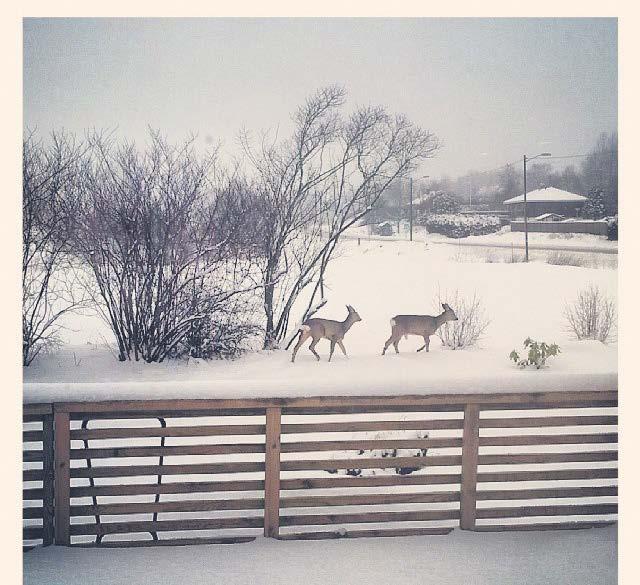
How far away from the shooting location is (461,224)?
11.8 feet

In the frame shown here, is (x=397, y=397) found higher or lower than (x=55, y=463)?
higher

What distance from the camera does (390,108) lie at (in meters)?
3.50

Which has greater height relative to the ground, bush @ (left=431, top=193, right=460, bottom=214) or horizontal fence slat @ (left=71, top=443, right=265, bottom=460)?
bush @ (left=431, top=193, right=460, bottom=214)

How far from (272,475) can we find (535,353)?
160 centimetres

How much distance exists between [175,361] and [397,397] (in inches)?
48.3

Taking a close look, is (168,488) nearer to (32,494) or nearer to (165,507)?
(165,507)

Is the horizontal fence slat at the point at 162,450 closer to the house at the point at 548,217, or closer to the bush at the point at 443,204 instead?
the bush at the point at 443,204

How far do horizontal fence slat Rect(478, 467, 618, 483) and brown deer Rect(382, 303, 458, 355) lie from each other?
0.76m

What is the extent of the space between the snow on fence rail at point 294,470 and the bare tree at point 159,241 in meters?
0.55

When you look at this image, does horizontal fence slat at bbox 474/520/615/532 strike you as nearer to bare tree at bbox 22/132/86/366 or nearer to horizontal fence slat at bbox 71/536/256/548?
horizontal fence slat at bbox 71/536/256/548

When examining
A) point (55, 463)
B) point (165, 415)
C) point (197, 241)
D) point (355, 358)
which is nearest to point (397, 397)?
point (355, 358)

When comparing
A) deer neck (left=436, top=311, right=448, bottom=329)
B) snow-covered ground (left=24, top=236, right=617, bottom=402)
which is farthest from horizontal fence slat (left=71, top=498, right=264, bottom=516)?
deer neck (left=436, top=311, right=448, bottom=329)

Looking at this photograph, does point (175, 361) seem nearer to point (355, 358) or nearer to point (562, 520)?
point (355, 358)

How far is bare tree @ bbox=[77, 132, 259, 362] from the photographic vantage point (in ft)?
11.2
